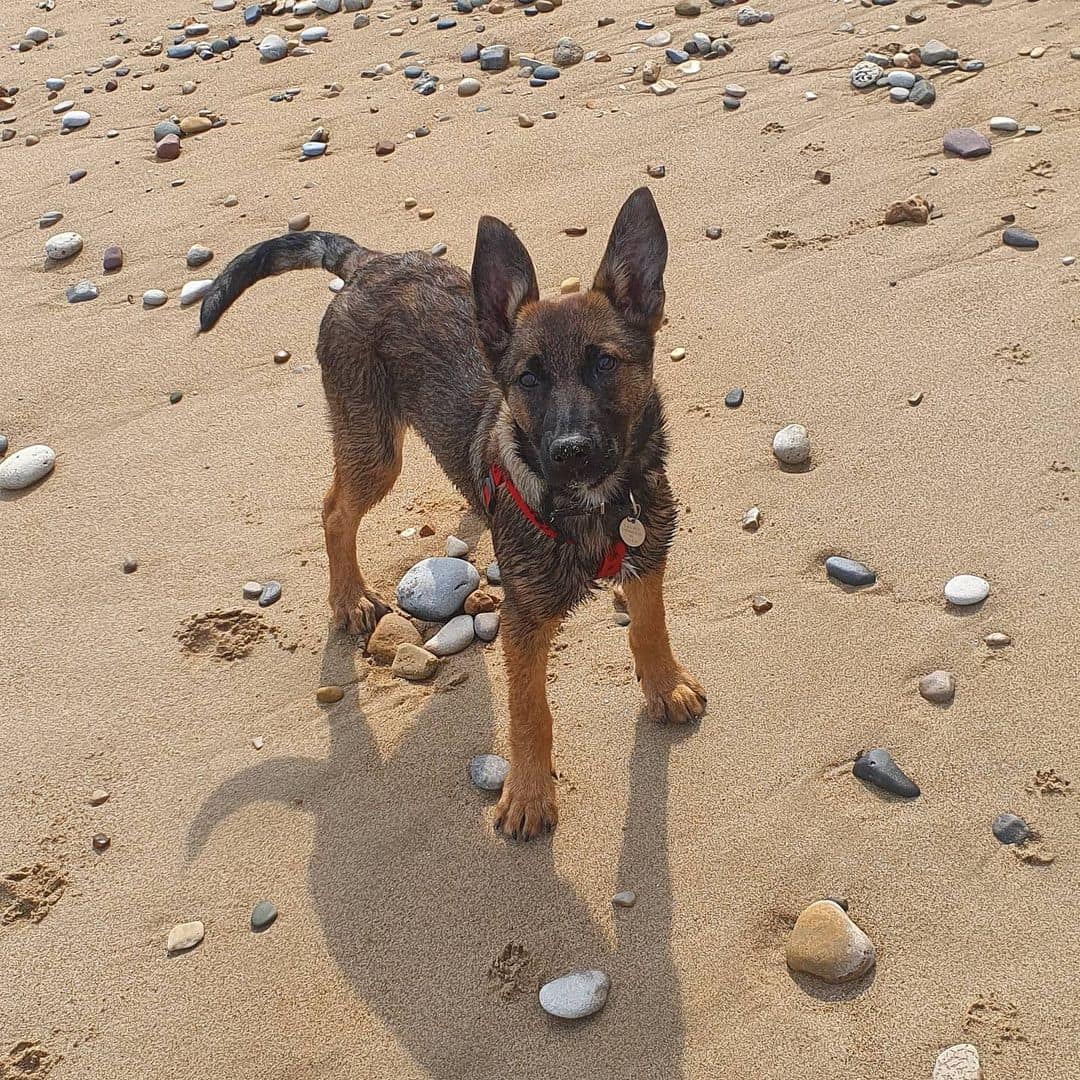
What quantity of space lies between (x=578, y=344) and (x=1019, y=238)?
11.8 feet

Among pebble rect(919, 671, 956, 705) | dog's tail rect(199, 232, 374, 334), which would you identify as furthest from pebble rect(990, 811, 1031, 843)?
dog's tail rect(199, 232, 374, 334)

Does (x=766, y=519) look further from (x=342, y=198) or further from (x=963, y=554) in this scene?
(x=342, y=198)

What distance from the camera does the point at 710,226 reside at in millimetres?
6695

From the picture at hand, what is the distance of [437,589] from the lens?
4836 millimetres

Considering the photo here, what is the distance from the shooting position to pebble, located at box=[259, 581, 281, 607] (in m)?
5.05

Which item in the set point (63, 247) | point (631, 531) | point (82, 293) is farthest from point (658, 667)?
point (63, 247)

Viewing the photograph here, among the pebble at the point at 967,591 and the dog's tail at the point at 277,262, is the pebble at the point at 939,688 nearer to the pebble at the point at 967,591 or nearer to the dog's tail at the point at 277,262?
the pebble at the point at 967,591

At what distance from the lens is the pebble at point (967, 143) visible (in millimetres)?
6590

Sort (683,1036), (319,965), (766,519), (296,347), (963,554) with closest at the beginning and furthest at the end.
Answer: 1. (683,1036)
2. (319,965)
3. (963,554)
4. (766,519)
5. (296,347)

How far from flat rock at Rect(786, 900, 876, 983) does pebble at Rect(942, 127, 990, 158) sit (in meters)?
5.12

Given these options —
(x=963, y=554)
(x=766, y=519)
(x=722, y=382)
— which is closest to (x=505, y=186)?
(x=722, y=382)

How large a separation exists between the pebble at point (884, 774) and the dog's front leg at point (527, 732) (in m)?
1.12

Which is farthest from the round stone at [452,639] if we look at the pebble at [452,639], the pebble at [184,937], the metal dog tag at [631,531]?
the pebble at [184,937]

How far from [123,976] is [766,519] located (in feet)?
10.4
